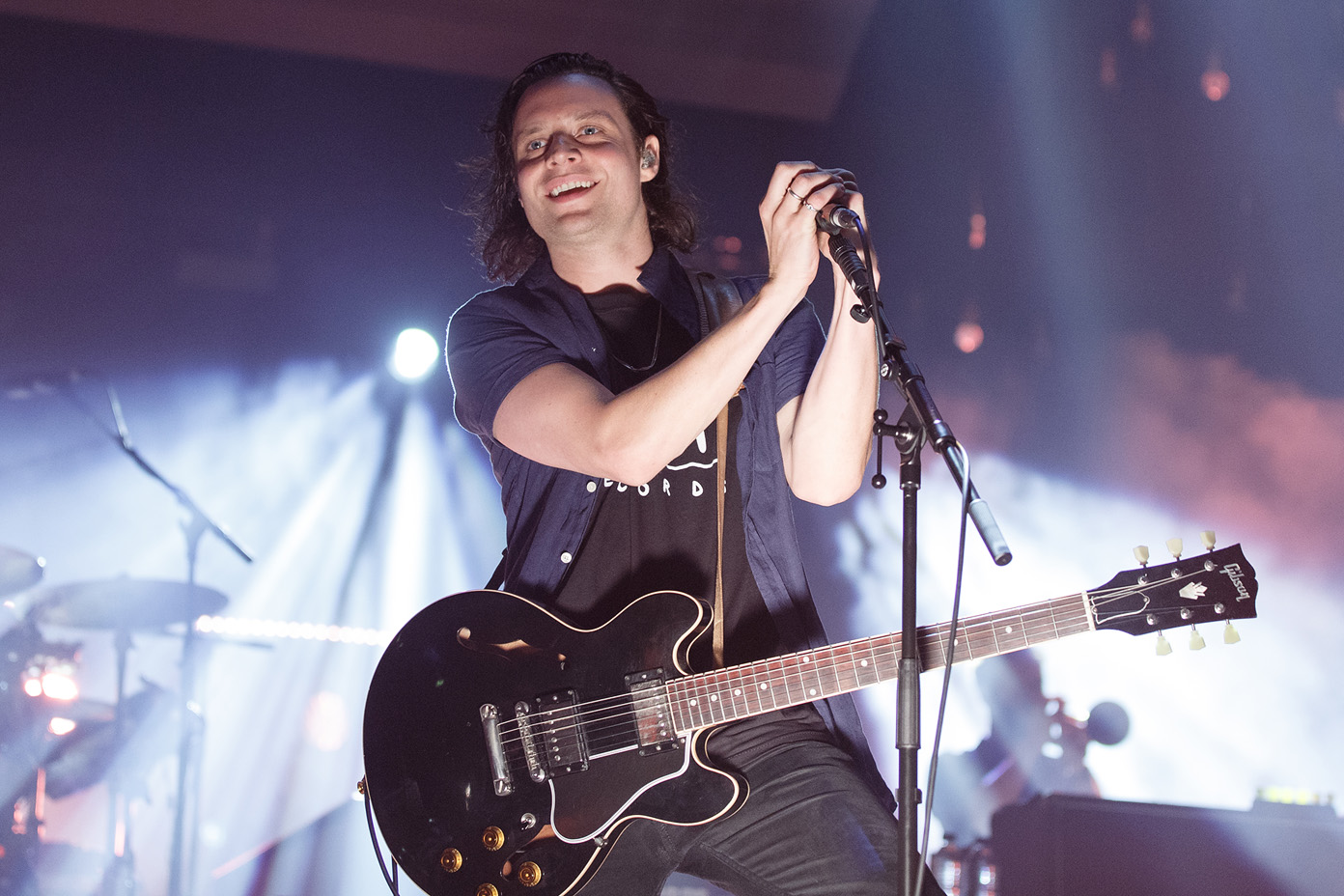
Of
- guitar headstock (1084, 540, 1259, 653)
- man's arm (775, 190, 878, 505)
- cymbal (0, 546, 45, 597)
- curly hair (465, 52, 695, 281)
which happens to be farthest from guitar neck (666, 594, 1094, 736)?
cymbal (0, 546, 45, 597)

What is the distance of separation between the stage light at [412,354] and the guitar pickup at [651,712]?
440 centimetres

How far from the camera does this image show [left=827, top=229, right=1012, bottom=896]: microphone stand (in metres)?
1.39

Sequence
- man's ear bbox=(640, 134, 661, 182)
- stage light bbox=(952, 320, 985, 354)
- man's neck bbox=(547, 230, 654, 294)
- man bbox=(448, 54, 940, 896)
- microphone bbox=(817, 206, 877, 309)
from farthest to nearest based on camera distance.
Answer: stage light bbox=(952, 320, 985, 354) < man's ear bbox=(640, 134, 661, 182) < man's neck bbox=(547, 230, 654, 294) < man bbox=(448, 54, 940, 896) < microphone bbox=(817, 206, 877, 309)

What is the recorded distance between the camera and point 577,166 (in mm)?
2395

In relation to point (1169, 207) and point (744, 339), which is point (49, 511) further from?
point (1169, 207)

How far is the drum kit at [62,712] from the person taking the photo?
4559 mm

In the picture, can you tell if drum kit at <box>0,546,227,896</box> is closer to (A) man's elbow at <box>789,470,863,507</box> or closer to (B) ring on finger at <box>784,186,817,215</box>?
(A) man's elbow at <box>789,470,863,507</box>

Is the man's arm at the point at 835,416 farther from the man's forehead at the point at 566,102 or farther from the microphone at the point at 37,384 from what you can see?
the microphone at the point at 37,384

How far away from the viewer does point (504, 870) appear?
6.04 feet

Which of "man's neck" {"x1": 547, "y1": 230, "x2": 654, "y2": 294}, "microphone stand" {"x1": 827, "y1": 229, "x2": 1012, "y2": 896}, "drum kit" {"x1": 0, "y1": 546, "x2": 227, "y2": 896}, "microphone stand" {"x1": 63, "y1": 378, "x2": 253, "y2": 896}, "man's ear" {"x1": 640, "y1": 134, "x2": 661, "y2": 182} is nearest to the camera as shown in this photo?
"microphone stand" {"x1": 827, "y1": 229, "x2": 1012, "y2": 896}

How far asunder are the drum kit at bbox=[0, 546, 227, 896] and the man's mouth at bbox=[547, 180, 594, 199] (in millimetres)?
3351

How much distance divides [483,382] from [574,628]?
24.2 inches

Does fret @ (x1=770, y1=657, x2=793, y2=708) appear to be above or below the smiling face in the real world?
below

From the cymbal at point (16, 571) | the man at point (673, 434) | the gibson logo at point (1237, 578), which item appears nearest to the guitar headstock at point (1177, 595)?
the gibson logo at point (1237, 578)
